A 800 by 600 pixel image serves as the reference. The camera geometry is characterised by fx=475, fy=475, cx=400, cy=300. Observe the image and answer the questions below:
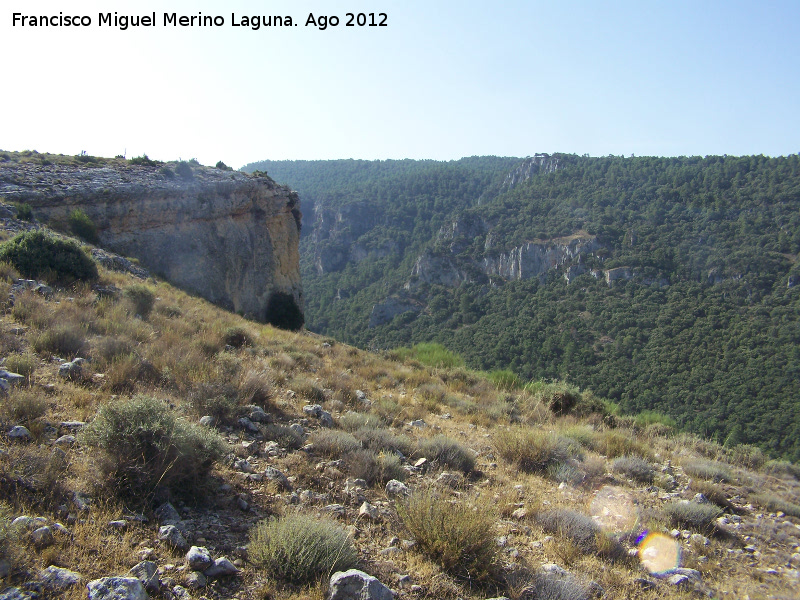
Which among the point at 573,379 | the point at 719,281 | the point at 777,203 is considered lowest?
the point at 573,379

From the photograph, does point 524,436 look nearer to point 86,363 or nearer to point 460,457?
point 460,457

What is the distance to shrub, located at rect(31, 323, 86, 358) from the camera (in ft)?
16.6

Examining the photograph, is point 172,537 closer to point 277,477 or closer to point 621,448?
point 277,477

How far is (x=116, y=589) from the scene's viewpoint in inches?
84.3

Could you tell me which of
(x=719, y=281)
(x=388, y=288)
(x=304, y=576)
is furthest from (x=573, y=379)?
(x=388, y=288)

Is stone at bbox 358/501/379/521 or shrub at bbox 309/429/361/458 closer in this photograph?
stone at bbox 358/501/379/521

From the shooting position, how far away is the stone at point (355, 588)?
8.06 feet

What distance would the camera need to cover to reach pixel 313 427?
5.25 meters

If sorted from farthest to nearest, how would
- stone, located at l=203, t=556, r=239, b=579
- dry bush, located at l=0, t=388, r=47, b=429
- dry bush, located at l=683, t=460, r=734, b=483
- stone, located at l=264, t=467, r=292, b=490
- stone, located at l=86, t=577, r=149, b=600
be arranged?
1. dry bush, located at l=683, t=460, r=734, b=483
2. stone, located at l=264, t=467, r=292, b=490
3. dry bush, located at l=0, t=388, r=47, b=429
4. stone, located at l=203, t=556, r=239, b=579
5. stone, located at l=86, t=577, r=149, b=600

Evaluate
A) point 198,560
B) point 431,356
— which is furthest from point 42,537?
point 431,356

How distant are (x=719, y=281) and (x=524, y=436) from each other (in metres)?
43.2

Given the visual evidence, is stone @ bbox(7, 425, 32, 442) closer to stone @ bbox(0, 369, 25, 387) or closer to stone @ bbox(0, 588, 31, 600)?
stone @ bbox(0, 369, 25, 387)

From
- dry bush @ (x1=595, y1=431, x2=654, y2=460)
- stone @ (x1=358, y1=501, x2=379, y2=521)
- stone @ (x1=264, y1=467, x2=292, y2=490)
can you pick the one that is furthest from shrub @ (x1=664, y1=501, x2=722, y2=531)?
stone @ (x1=264, y1=467, x2=292, y2=490)

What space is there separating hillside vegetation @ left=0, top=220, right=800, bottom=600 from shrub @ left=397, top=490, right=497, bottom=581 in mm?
11
